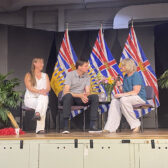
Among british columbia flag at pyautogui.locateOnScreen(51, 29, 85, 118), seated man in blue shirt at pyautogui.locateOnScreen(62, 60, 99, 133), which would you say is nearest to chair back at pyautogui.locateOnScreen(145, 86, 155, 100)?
seated man in blue shirt at pyautogui.locateOnScreen(62, 60, 99, 133)

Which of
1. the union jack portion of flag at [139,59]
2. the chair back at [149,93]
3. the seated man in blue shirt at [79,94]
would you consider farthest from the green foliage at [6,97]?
the union jack portion of flag at [139,59]

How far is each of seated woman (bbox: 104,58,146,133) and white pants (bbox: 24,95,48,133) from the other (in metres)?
0.88

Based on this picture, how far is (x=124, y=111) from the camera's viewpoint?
3.78m

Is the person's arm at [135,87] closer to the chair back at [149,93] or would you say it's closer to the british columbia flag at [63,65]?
the chair back at [149,93]

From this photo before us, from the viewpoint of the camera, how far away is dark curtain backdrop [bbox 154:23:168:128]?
5.17m

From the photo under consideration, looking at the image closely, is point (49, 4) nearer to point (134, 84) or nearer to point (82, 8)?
point (82, 8)

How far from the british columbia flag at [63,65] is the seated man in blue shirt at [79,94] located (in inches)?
42.8

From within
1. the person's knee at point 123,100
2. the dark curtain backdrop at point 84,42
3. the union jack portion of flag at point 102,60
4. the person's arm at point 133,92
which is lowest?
the person's knee at point 123,100

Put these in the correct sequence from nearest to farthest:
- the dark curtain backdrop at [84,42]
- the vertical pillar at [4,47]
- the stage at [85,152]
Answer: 1. the stage at [85,152]
2. the vertical pillar at [4,47]
3. the dark curtain backdrop at [84,42]

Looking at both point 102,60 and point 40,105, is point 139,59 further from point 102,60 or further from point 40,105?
point 40,105

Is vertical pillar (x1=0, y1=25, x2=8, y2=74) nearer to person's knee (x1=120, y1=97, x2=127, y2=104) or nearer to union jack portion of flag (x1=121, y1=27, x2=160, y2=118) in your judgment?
union jack portion of flag (x1=121, y1=27, x2=160, y2=118)

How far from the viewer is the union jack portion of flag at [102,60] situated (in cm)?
514

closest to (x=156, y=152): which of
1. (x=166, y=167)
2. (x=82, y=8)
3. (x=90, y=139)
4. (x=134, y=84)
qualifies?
(x=166, y=167)

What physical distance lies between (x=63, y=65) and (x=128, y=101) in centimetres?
185
